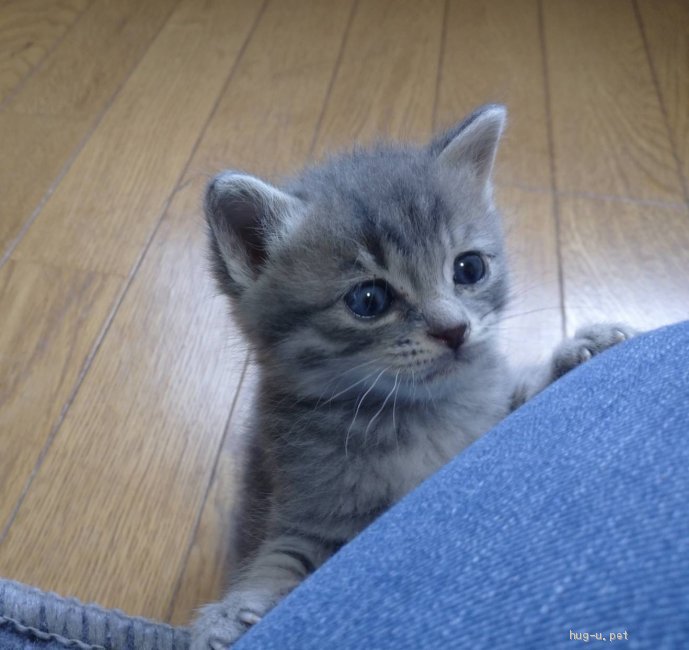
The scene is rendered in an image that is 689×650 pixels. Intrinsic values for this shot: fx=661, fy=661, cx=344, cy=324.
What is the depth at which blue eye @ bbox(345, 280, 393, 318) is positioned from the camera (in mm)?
771

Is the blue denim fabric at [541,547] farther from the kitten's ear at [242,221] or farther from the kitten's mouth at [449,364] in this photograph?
the kitten's ear at [242,221]

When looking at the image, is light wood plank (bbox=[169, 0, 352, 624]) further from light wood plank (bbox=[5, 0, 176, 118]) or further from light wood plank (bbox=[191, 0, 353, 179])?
light wood plank (bbox=[5, 0, 176, 118])

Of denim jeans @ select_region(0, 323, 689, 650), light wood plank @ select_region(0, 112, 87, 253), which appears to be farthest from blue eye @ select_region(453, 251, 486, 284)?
light wood plank @ select_region(0, 112, 87, 253)

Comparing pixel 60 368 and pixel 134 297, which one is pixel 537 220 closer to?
pixel 134 297

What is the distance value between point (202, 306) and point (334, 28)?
107cm

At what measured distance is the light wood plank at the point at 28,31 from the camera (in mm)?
1807

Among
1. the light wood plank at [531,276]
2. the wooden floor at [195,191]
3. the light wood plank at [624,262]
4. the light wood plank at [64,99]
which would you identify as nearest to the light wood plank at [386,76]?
the wooden floor at [195,191]

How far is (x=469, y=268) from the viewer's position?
836 mm

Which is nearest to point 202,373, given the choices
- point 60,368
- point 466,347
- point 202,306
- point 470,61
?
point 202,306

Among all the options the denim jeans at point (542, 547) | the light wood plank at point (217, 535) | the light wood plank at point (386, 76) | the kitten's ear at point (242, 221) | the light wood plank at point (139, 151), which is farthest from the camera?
the light wood plank at point (386, 76)

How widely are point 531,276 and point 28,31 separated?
1.62 m

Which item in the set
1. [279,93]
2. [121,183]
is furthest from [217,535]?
[279,93]

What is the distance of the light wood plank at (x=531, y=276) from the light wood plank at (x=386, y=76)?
12.9 inches

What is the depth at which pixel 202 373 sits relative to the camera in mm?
1250
